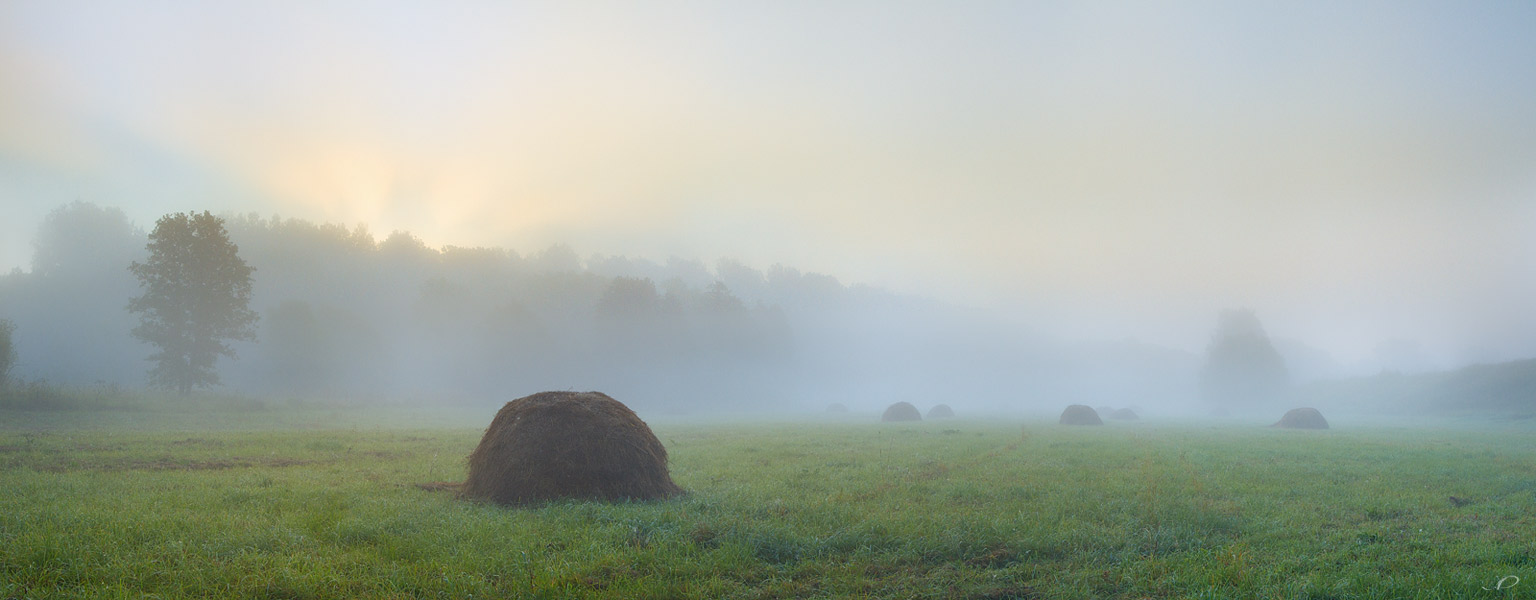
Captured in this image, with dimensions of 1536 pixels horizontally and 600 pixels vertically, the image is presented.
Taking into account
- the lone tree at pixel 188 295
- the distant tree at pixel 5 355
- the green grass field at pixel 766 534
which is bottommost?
the green grass field at pixel 766 534

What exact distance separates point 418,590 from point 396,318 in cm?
10041

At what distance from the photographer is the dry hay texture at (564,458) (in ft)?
38.1

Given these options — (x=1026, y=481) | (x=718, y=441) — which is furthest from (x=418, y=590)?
(x=718, y=441)

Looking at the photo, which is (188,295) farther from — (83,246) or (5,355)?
(83,246)

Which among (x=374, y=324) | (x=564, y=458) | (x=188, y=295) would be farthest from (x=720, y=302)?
(x=564, y=458)

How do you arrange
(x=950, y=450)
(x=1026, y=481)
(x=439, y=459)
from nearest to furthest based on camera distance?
(x=1026, y=481)
(x=439, y=459)
(x=950, y=450)

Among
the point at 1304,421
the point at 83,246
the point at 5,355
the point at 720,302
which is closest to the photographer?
the point at 5,355

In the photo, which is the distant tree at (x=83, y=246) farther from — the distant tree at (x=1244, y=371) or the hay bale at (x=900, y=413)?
the distant tree at (x=1244, y=371)

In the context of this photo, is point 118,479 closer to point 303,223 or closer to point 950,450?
point 950,450

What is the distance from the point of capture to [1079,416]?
54.0 meters

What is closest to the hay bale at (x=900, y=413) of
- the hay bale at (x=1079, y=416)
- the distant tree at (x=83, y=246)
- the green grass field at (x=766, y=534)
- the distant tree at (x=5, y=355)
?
the hay bale at (x=1079, y=416)

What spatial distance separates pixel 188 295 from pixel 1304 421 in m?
77.2

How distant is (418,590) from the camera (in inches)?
267

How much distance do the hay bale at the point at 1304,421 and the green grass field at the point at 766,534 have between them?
3648 cm
